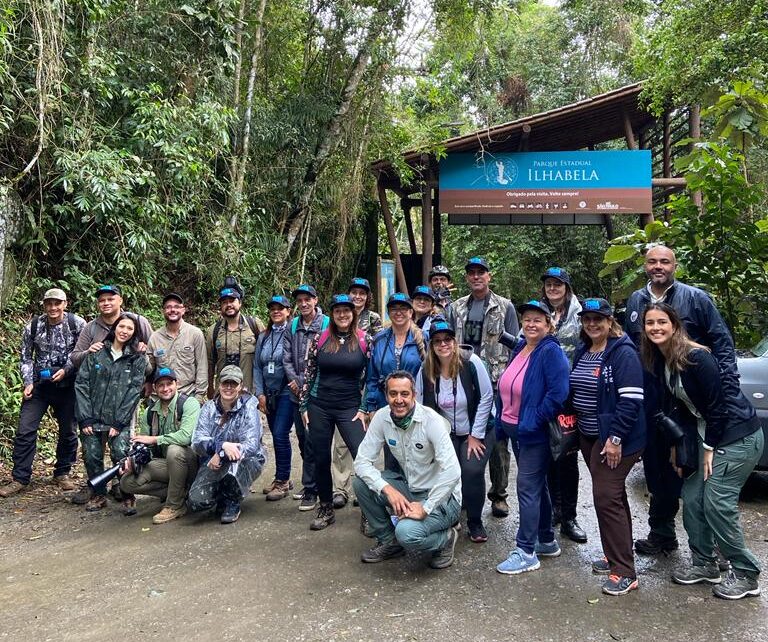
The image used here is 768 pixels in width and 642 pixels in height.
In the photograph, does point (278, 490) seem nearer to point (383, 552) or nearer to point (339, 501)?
point (339, 501)

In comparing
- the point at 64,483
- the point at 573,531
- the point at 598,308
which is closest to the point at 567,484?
the point at 573,531

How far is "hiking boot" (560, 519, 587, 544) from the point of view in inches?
164

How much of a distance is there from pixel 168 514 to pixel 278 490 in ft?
3.07

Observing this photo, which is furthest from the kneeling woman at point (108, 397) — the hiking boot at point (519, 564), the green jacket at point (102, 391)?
the hiking boot at point (519, 564)

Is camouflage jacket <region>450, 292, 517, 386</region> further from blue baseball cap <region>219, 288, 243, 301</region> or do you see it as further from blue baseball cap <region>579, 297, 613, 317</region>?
blue baseball cap <region>219, 288, 243, 301</region>

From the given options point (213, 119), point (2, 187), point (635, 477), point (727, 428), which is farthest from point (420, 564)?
point (213, 119)

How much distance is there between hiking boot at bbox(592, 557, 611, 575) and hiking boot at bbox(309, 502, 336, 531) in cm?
194

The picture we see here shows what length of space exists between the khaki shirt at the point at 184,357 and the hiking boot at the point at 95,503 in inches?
45.8

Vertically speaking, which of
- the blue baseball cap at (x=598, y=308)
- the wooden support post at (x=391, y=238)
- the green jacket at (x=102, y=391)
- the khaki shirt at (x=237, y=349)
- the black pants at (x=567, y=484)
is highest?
the wooden support post at (x=391, y=238)

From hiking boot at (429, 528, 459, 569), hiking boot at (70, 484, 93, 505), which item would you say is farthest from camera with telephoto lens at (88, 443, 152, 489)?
hiking boot at (429, 528, 459, 569)

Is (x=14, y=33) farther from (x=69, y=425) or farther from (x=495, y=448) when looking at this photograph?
(x=495, y=448)

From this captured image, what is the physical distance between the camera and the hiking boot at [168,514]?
4754 mm

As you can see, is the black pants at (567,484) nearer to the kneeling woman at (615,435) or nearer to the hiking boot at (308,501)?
the kneeling woman at (615,435)

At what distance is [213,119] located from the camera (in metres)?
7.66
